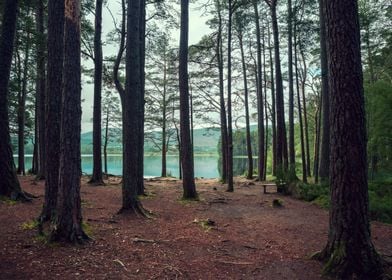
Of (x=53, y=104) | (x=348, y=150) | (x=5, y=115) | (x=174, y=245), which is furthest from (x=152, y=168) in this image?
(x=348, y=150)

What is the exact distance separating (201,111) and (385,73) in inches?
499

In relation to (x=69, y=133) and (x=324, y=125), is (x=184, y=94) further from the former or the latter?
(x=324, y=125)

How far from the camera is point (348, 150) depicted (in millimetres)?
3633

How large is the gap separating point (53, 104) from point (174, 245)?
3.37 meters

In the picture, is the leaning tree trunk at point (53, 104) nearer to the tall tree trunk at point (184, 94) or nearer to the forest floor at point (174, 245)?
the forest floor at point (174, 245)

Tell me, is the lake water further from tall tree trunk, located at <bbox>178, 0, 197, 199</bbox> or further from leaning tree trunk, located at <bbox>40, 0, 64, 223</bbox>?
leaning tree trunk, located at <bbox>40, 0, 64, 223</bbox>

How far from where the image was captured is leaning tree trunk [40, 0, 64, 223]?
5.07 metres

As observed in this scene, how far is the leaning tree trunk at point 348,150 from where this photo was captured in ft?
11.8

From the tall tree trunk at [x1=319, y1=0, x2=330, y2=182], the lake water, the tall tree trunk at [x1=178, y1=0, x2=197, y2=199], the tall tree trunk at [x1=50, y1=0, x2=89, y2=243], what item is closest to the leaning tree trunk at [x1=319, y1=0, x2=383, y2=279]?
the tall tree trunk at [x1=50, y1=0, x2=89, y2=243]

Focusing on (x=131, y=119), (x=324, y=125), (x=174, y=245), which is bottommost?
(x=174, y=245)

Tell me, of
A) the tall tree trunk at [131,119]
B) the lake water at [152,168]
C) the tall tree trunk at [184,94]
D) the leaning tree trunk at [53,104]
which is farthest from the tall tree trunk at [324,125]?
the lake water at [152,168]

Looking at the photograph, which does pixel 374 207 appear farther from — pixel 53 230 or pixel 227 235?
pixel 53 230

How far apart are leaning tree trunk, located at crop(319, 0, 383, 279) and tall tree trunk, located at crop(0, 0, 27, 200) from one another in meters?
7.18

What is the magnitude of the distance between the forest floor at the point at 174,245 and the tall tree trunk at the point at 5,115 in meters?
0.57
